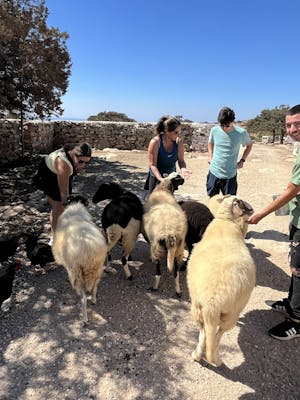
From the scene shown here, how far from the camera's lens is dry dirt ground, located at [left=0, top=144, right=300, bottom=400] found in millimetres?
2836

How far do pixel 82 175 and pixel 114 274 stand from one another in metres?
7.54

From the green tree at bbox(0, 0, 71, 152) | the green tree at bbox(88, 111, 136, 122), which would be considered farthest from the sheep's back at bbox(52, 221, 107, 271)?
the green tree at bbox(88, 111, 136, 122)

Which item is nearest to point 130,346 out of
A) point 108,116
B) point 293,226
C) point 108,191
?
point 293,226

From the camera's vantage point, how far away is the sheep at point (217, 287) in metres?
2.63

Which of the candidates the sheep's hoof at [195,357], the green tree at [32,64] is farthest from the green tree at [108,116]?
the sheep's hoof at [195,357]

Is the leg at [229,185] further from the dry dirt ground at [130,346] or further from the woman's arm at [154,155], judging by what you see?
the dry dirt ground at [130,346]

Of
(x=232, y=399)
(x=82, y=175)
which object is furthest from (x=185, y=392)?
(x=82, y=175)

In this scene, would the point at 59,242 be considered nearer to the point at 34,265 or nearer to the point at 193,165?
the point at 34,265

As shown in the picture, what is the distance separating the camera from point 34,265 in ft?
15.7

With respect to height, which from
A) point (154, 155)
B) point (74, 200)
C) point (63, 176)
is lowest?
point (74, 200)

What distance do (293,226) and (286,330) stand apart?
123 centimetres

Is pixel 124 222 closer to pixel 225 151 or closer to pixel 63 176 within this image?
pixel 63 176

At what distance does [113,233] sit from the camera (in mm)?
4285

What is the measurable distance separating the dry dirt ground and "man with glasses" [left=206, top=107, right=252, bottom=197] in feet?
5.14
